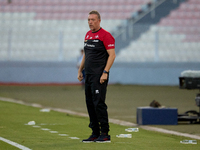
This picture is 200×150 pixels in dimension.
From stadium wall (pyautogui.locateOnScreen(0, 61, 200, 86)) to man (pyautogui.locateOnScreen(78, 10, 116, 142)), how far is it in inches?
802

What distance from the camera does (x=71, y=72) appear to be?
27.6 metres

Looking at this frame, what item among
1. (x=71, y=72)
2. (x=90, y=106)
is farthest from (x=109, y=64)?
(x=71, y=72)

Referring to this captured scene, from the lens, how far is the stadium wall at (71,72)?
27.4 metres

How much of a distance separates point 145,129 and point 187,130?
2.66ft

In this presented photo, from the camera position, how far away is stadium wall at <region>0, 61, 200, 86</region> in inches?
1078

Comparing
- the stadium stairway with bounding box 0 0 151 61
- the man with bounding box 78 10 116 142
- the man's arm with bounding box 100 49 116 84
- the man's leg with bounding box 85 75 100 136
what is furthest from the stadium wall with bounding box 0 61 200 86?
the man's arm with bounding box 100 49 116 84

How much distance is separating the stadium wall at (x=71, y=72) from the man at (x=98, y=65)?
66.8 feet

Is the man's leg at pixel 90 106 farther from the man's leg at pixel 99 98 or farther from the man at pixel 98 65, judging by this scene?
the man's leg at pixel 99 98

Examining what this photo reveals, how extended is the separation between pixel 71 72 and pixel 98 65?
20642 millimetres

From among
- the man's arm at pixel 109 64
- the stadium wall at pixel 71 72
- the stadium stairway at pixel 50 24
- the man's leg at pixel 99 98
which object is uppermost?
the stadium stairway at pixel 50 24

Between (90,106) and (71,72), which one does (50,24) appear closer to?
(71,72)

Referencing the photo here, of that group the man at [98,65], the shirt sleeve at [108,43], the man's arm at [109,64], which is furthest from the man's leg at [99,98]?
the shirt sleeve at [108,43]

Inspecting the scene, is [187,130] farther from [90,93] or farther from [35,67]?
[35,67]

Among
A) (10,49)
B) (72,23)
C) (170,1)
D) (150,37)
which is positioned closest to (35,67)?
(10,49)
